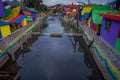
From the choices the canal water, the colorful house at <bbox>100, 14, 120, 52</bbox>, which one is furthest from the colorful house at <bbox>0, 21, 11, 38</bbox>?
the colorful house at <bbox>100, 14, 120, 52</bbox>

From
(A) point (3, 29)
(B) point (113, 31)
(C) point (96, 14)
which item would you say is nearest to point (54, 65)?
Result: (B) point (113, 31)

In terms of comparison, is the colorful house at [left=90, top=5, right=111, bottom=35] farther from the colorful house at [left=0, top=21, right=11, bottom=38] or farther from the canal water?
the colorful house at [left=0, top=21, right=11, bottom=38]

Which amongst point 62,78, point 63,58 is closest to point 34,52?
point 63,58

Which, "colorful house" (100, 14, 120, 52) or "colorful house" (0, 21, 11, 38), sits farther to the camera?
"colorful house" (0, 21, 11, 38)

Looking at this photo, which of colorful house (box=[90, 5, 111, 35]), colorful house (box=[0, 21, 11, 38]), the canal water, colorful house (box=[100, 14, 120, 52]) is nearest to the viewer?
colorful house (box=[100, 14, 120, 52])

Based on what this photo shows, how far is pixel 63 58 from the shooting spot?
1952 cm

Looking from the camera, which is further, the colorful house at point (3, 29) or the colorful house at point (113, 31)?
the colorful house at point (3, 29)

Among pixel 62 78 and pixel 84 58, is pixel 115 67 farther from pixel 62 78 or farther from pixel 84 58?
pixel 84 58

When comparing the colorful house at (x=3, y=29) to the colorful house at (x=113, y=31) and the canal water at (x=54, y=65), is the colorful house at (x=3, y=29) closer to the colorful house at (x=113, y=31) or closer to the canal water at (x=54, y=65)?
the canal water at (x=54, y=65)

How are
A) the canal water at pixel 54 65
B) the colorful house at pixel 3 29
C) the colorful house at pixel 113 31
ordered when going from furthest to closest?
the colorful house at pixel 3 29 → the canal water at pixel 54 65 → the colorful house at pixel 113 31

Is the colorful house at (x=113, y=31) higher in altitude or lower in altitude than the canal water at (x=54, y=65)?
higher

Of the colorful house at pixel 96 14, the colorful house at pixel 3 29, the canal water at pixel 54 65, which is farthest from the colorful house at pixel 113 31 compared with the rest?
the colorful house at pixel 3 29

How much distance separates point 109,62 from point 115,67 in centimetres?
139

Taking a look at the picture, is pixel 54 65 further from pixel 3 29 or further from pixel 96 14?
pixel 96 14
